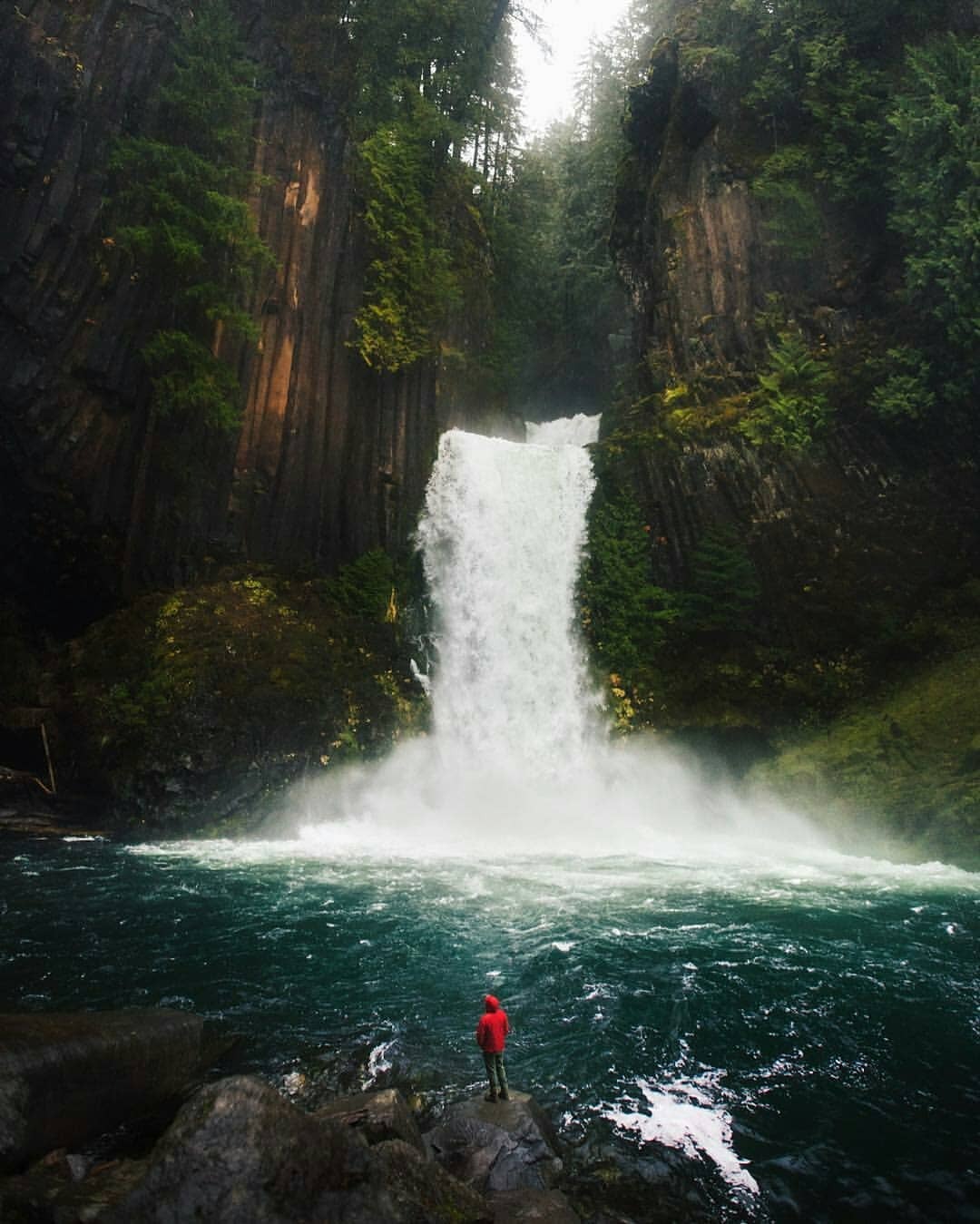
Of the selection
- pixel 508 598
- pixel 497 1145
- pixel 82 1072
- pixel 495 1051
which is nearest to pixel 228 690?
pixel 508 598

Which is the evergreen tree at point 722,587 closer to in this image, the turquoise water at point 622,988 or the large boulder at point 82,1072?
the turquoise water at point 622,988

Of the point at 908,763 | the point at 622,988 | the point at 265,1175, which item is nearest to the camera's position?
the point at 265,1175

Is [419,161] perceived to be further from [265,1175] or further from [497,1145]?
[265,1175]

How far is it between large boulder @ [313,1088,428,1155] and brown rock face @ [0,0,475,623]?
14926mm

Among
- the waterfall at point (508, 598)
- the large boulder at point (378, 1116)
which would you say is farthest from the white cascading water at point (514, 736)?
the large boulder at point (378, 1116)

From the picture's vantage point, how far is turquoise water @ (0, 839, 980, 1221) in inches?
219

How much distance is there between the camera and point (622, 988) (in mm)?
8172

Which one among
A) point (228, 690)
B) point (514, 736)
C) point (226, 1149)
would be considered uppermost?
point (228, 690)

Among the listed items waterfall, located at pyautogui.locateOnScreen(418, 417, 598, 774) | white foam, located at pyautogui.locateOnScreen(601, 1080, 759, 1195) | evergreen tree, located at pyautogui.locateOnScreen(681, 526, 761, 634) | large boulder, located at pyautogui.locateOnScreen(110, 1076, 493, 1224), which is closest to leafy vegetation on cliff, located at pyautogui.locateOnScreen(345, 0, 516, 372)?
waterfall, located at pyautogui.locateOnScreen(418, 417, 598, 774)

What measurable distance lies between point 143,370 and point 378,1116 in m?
Answer: 17.2

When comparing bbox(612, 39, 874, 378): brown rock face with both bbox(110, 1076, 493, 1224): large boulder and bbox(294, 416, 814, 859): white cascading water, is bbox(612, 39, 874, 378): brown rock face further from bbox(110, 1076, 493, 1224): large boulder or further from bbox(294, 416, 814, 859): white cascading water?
bbox(110, 1076, 493, 1224): large boulder

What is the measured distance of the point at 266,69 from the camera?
71.0ft

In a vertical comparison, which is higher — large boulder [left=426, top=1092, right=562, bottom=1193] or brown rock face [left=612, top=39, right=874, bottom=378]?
brown rock face [left=612, top=39, right=874, bottom=378]

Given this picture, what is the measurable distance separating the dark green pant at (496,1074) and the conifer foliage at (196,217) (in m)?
15.7
